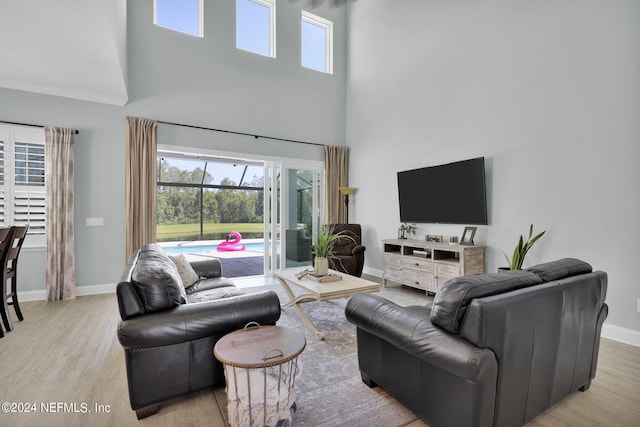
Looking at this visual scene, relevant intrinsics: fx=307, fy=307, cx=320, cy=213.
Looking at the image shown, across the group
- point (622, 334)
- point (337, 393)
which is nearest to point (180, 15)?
point (337, 393)

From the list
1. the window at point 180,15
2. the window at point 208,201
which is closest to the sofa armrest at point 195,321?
the window at point 180,15

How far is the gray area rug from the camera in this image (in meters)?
1.69

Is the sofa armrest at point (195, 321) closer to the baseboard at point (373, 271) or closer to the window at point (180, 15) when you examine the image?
the baseboard at point (373, 271)

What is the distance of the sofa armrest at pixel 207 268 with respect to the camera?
3.40 metres

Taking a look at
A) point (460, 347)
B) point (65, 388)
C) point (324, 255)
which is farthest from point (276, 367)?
point (324, 255)

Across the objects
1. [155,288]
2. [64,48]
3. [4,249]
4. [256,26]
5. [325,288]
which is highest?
[256,26]

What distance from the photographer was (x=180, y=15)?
490cm

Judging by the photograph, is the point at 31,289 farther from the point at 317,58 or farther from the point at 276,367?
the point at 317,58

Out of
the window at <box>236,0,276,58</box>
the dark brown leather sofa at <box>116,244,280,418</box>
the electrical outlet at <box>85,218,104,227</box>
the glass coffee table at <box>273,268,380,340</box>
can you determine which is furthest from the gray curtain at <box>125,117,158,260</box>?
the dark brown leather sofa at <box>116,244,280,418</box>

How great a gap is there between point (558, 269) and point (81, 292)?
5264mm

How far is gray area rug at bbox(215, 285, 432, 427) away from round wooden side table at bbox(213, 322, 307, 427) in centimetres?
21

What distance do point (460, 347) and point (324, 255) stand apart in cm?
203

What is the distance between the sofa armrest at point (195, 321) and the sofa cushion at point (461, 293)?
105 cm

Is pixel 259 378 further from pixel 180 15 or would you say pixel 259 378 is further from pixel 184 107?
pixel 180 15
